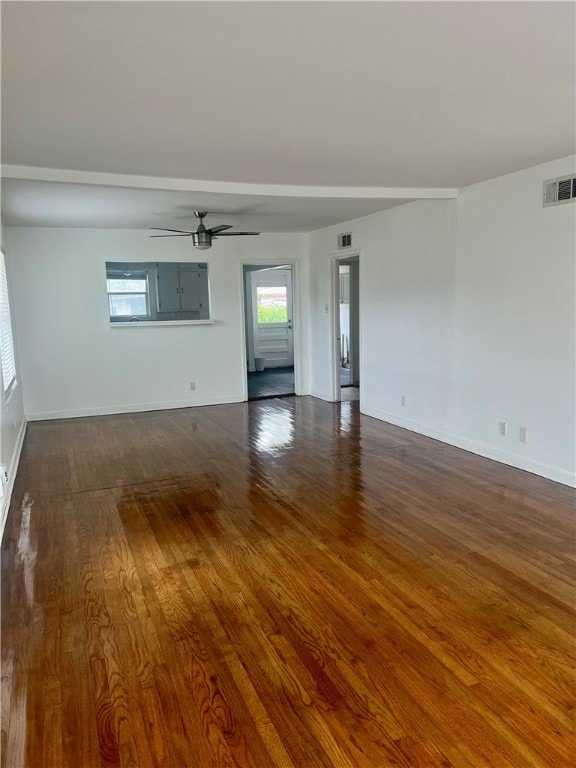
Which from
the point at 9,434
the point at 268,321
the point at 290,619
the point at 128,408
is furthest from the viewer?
the point at 268,321

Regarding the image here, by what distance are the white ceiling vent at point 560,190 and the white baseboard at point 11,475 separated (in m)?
4.53

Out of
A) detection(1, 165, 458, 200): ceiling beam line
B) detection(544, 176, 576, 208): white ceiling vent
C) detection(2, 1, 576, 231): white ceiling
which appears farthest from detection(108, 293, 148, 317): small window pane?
detection(544, 176, 576, 208): white ceiling vent

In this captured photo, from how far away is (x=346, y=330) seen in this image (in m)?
11.0

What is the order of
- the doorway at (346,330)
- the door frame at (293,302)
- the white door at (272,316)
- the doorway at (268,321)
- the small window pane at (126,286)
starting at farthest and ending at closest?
the white door at (272,316) < the doorway at (268,321) < the door frame at (293,302) < the doorway at (346,330) < the small window pane at (126,286)

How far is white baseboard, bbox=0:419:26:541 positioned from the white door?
594 cm

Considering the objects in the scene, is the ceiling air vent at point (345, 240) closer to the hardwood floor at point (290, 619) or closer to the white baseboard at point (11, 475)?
the hardwood floor at point (290, 619)

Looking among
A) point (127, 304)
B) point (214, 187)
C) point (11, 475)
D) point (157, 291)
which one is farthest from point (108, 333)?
point (214, 187)

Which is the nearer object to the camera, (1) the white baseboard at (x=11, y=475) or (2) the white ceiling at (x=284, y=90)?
(2) the white ceiling at (x=284, y=90)

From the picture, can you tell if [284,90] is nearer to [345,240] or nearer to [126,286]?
[345,240]

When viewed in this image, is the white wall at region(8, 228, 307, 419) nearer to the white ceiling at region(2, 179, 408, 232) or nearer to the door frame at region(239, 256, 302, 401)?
the door frame at region(239, 256, 302, 401)

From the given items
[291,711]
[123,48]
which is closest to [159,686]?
[291,711]

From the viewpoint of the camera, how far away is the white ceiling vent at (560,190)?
146 inches

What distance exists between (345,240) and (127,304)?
3128mm

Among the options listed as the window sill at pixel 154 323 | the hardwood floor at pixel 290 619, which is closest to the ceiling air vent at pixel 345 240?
the window sill at pixel 154 323
